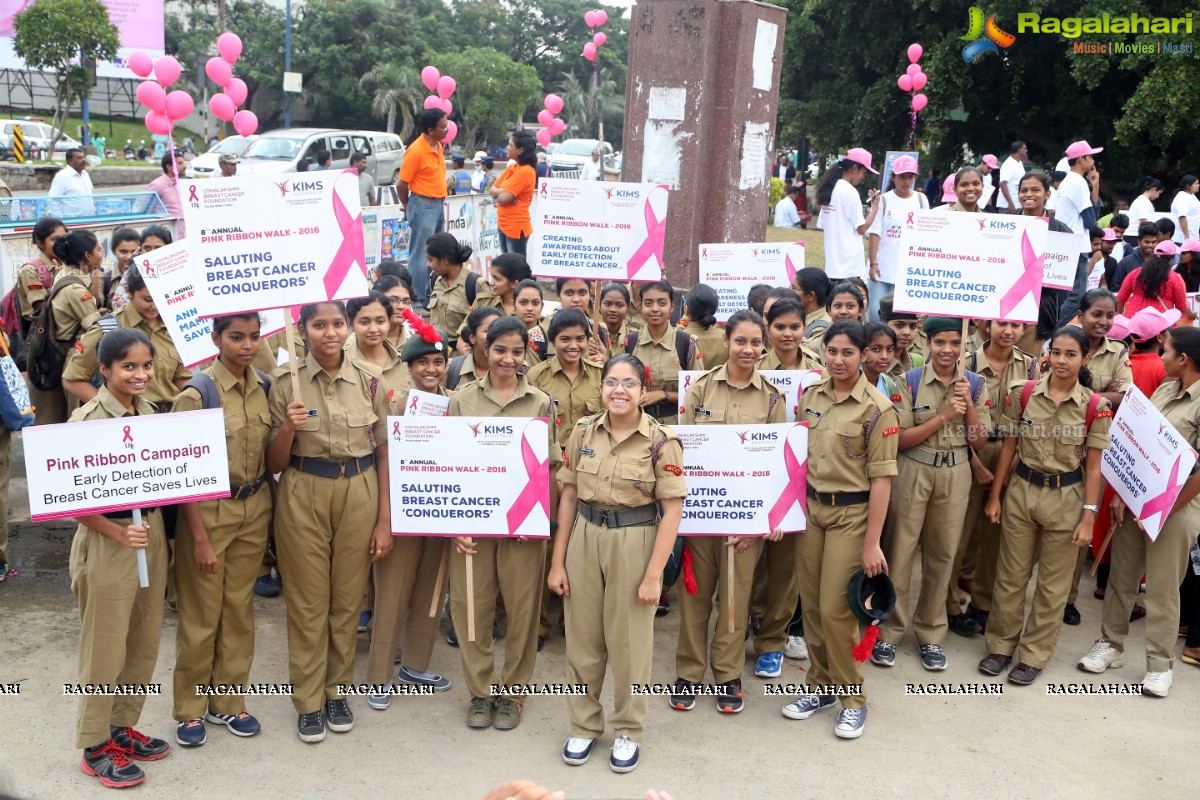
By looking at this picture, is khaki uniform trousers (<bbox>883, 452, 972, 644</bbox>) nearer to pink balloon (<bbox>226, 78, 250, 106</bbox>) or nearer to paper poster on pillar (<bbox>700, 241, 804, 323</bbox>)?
paper poster on pillar (<bbox>700, 241, 804, 323</bbox>)

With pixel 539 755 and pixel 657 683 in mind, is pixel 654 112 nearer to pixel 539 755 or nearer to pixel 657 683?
pixel 657 683

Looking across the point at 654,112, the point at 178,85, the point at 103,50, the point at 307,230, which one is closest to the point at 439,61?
the point at 178,85

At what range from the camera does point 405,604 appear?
18.6ft

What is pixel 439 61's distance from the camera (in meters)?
46.1

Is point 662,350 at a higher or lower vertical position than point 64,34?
lower

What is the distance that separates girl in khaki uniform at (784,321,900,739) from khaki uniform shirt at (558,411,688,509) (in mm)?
805

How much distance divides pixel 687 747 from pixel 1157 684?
2562 millimetres

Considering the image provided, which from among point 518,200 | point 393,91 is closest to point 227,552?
point 518,200

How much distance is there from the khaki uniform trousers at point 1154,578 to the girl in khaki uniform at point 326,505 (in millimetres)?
3925

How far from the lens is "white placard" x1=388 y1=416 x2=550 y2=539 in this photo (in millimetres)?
5160

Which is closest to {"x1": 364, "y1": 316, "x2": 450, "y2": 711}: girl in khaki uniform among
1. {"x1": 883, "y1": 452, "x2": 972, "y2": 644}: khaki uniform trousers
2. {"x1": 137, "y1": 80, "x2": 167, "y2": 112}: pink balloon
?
{"x1": 883, "y1": 452, "x2": 972, "y2": 644}: khaki uniform trousers

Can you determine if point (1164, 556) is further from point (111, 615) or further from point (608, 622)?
point (111, 615)

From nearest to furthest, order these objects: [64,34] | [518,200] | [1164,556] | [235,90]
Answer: [1164,556] < [518,200] < [235,90] < [64,34]

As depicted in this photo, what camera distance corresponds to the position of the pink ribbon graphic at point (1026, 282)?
574cm
